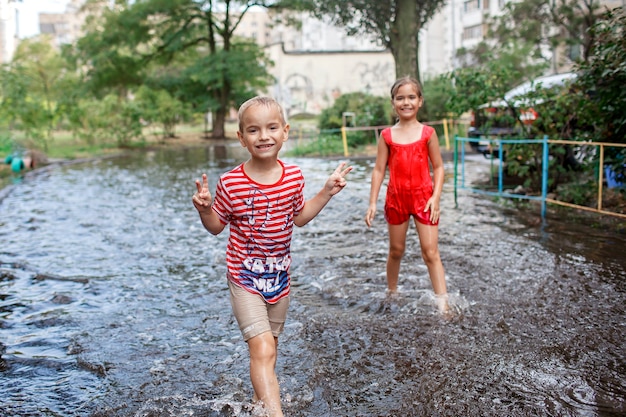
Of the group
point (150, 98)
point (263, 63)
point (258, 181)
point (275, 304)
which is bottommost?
point (275, 304)

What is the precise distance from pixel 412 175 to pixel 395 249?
68 centimetres

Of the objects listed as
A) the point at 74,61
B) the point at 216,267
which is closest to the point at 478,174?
the point at 216,267

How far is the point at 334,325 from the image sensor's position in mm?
4863

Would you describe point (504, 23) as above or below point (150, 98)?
above

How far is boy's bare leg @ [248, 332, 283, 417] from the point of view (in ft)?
10.2

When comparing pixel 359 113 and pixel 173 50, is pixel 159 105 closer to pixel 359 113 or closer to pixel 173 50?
pixel 173 50

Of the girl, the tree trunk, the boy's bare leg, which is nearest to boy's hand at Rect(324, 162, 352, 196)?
the boy's bare leg

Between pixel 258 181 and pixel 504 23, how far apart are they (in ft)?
93.1

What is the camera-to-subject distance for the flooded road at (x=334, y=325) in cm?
360

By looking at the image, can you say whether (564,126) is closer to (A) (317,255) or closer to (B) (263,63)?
(A) (317,255)

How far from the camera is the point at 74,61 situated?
27.8 m

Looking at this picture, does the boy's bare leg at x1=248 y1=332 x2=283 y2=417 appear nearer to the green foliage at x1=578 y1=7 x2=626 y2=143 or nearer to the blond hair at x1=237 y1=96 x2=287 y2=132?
the blond hair at x1=237 y1=96 x2=287 y2=132

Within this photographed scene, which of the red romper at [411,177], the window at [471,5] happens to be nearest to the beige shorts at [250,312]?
the red romper at [411,177]

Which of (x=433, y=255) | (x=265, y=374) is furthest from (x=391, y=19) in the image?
(x=265, y=374)
